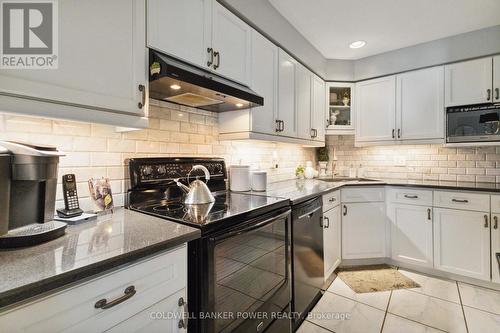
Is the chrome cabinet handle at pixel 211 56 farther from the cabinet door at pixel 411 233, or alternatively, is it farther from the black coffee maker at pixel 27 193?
the cabinet door at pixel 411 233

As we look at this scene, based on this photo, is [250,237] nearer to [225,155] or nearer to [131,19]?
[225,155]

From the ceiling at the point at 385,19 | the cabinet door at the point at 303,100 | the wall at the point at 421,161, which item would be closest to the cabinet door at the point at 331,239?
the cabinet door at the point at 303,100

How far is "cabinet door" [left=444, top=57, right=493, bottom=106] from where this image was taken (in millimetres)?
2428

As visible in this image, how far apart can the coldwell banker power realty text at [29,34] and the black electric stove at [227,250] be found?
0.67m

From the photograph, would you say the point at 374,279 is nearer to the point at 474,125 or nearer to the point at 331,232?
the point at 331,232

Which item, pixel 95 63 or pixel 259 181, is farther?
pixel 259 181

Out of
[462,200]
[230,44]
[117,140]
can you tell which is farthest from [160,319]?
[462,200]

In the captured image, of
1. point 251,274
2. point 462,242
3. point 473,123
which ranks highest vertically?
point 473,123

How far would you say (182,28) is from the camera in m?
1.35

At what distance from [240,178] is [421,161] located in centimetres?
249

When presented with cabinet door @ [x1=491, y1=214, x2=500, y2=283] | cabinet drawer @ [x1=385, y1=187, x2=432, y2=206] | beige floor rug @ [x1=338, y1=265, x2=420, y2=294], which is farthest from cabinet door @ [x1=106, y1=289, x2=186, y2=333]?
cabinet door @ [x1=491, y1=214, x2=500, y2=283]

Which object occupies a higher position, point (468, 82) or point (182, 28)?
point (468, 82)

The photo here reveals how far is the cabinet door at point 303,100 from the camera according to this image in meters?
2.54

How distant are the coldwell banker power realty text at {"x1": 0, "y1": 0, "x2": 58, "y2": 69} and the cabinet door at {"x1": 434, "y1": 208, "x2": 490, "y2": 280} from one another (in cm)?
324
